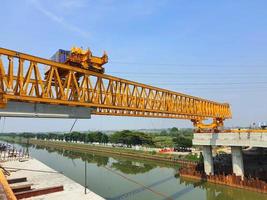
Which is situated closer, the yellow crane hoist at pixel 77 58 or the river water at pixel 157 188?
the yellow crane hoist at pixel 77 58

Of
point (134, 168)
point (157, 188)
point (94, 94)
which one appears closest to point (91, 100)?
point (94, 94)

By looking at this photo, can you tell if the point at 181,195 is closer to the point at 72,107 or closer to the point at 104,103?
the point at 104,103

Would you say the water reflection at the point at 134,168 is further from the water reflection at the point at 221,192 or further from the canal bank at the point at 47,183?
the canal bank at the point at 47,183

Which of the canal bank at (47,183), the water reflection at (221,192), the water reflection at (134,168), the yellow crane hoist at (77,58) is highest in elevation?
the yellow crane hoist at (77,58)

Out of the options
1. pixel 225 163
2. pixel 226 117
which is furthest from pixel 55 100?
pixel 226 117

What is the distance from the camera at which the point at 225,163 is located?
45.2 metres

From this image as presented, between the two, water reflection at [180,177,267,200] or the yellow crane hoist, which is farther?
water reflection at [180,177,267,200]

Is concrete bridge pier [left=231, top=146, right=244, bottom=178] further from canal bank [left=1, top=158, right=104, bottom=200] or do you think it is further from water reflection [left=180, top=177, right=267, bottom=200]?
canal bank [left=1, top=158, right=104, bottom=200]

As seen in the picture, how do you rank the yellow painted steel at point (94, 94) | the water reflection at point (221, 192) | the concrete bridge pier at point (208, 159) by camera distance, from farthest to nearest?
1. the concrete bridge pier at point (208, 159)
2. the water reflection at point (221, 192)
3. the yellow painted steel at point (94, 94)

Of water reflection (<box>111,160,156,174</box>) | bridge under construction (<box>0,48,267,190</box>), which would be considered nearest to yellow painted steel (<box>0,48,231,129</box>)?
bridge under construction (<box>0,48,267,190</box>)

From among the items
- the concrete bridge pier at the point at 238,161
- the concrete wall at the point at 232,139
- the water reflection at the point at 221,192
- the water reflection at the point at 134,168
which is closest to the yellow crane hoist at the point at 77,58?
the water reflection at the point at 221,192

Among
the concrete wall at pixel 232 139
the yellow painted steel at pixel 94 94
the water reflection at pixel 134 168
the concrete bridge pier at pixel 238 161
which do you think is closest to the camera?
the yellow painted steel at pixel 94 94

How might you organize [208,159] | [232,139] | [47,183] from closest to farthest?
1. [47,183]
2. [232,139]
3. [208,159]

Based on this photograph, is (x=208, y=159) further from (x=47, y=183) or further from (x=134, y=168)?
(x=47, y=183)
